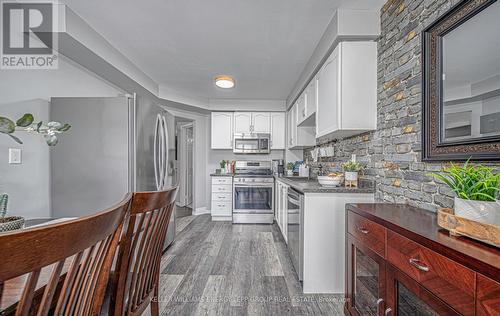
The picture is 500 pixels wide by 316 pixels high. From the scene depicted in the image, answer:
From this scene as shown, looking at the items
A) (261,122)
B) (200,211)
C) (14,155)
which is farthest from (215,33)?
(200,211)

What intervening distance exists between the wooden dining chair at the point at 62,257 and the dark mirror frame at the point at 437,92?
1587 mm

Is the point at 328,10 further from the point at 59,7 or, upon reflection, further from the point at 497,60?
the point at 59,7

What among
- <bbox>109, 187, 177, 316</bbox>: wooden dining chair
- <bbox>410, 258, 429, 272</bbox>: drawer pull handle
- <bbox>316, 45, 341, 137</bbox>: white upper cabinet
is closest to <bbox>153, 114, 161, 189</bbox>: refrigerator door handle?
<bbox>109, 187, 177, 316</bbox>: wooden dining chair

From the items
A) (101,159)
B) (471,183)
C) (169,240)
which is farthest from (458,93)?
(169,240)

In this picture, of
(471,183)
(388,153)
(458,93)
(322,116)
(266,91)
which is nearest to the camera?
(471,183)

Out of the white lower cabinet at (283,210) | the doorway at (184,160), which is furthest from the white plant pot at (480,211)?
the doorway at (184,160)

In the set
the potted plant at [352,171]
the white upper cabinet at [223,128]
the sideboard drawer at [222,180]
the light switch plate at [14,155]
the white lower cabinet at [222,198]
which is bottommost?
the white lower cabinet at [222,198]

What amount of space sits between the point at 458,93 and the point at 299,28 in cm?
158

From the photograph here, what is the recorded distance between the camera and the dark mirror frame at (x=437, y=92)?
1192mm

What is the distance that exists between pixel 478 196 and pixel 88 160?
9.59 ft

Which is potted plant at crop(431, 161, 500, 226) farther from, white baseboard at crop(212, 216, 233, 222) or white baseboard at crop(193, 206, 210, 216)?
white baseboard at crop(193, 206, 210, 216)

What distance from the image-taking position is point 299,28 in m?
2.40

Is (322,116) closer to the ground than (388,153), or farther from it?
farther from it

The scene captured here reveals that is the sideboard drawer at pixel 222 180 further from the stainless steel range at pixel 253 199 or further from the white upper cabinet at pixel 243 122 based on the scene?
the white upper cabinet at pixel 243 122
